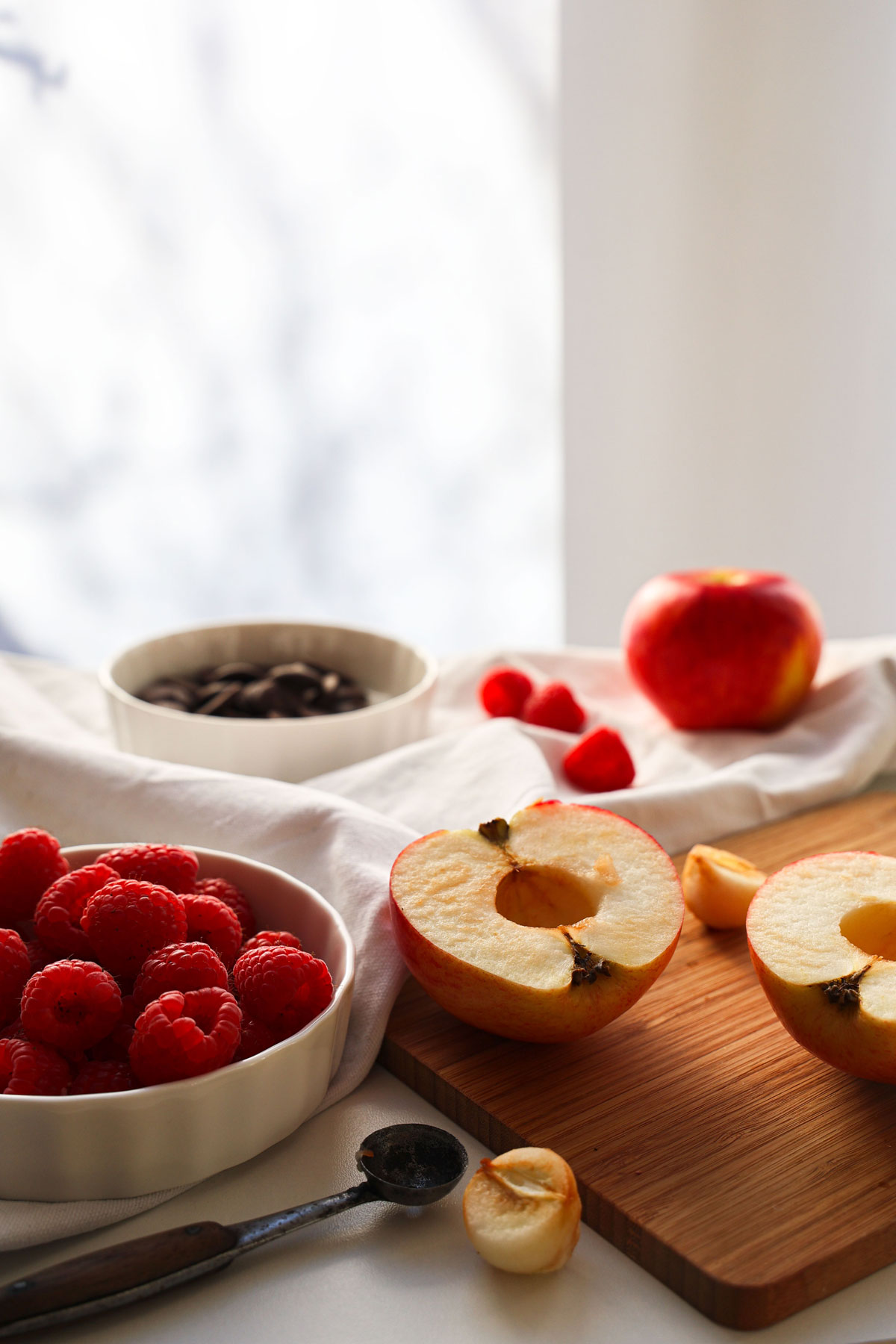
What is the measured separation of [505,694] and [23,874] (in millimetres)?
775

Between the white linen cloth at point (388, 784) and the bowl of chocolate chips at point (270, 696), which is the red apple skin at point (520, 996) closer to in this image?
the white linen cloth at point (388, 784)

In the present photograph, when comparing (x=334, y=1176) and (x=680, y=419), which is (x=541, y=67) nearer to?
(x=680, y=419)

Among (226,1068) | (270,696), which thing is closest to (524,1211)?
(226,1068)

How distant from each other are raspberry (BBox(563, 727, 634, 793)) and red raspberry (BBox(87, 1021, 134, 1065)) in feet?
2.29

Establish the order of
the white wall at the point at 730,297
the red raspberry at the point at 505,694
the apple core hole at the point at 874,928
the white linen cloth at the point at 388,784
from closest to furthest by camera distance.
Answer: the apple core hole at the point at 874,928, the white linen cloth at the point at 388,784, the red raspberry at the point at 505,694, the white wall at the point at 730,297

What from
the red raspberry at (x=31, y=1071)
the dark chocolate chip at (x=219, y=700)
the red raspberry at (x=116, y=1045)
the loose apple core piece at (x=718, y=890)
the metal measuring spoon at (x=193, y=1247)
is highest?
the red raspberry at (x=31, y=1071)

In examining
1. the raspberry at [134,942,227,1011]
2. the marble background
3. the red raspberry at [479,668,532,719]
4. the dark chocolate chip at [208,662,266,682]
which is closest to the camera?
the raspberry at [134,942,227,1011]

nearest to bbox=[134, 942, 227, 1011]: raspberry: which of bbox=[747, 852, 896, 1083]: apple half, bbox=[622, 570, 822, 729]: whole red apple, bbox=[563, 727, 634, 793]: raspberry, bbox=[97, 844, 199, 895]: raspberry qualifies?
bbox=[97, 844, 199, 895]: raspberry

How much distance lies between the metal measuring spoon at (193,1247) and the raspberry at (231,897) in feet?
0.71

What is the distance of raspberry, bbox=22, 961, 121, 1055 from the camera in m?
0.70

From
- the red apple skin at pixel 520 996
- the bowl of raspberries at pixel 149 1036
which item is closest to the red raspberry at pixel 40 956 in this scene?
the bowl of raspberries at pixel 149 1036

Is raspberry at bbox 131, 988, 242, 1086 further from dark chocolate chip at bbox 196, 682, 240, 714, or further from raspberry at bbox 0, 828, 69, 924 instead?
dark chocolate chip at bbox 196, 682, 240, 714

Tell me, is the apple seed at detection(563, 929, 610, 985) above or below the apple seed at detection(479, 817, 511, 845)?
below

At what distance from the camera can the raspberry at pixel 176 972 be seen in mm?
724
